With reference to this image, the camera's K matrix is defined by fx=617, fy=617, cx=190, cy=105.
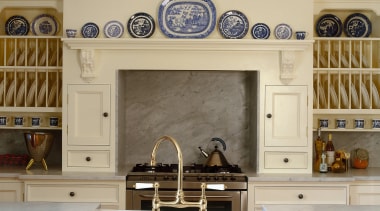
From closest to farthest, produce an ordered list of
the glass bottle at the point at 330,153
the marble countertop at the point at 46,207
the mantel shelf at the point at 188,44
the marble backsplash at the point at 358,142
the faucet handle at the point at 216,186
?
1. the marble countertop at the point at 46,207
2. the faucet handle at the point at 216,186
3. the mantel shelf at the point at 188,44
4. the glass bottle at the point at 330,153
5. the marble backsplash at the point at 358,142

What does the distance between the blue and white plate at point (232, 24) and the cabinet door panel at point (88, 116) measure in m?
1.04

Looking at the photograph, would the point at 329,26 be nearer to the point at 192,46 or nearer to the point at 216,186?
the point at 192,46

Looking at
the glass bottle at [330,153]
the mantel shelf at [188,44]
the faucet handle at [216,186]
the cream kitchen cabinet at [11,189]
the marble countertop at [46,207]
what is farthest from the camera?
the glass bottle at [330,153]

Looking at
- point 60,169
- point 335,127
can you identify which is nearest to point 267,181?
point 335,127

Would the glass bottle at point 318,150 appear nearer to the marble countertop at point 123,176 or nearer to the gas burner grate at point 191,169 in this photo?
the marble countertop at point 123,176

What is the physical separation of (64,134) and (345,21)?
2646 millimetres

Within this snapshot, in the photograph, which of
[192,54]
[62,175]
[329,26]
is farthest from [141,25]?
[329,26]

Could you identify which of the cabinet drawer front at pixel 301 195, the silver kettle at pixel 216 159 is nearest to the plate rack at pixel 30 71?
the silver kettle at pixel 216 159

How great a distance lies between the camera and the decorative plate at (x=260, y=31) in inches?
195

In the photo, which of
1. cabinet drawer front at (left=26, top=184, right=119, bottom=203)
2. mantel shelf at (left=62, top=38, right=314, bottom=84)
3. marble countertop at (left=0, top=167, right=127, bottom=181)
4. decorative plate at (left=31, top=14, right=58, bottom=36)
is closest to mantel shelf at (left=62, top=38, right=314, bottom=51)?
mantel shelf at (left=62, top=38, right=314, bottom=84)

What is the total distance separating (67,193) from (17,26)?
1.67 meters

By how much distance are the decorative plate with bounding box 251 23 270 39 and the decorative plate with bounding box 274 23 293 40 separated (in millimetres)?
73

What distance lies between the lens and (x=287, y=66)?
16.1 feet

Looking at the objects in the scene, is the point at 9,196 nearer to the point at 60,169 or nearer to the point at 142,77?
the point at 60,169
